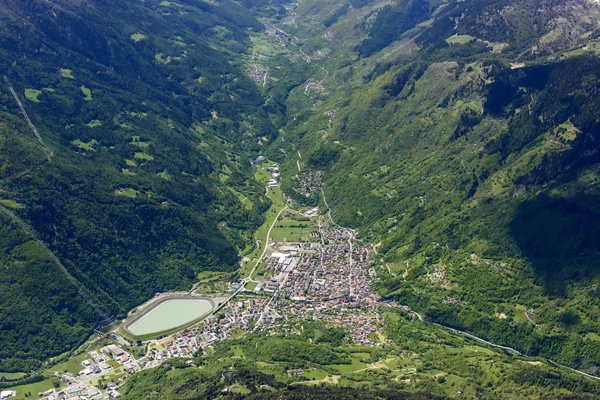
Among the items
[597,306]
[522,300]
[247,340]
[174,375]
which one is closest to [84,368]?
[174,375]

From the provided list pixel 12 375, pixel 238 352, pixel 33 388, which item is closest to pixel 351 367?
pixel 238 352

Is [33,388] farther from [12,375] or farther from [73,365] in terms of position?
[73,365]

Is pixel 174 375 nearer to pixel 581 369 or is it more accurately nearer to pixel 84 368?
pixel 84 368

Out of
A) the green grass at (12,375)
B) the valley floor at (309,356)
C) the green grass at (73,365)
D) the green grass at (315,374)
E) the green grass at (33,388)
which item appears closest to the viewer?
the green grass at (33,388)

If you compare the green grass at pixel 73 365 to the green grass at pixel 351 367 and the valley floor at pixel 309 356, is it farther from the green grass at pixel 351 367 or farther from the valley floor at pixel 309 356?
the green grass at pixel 351 367

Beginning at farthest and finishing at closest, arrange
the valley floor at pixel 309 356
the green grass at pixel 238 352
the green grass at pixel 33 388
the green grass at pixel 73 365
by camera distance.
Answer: the green grass at pixel 238 352 < the green grass at pixel 73 365 < the valley floor at pixel 309 356 < the green grass at pixel 33 388

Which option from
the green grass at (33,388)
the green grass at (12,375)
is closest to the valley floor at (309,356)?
the green grass at (33,388)

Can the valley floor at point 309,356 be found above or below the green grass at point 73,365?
above

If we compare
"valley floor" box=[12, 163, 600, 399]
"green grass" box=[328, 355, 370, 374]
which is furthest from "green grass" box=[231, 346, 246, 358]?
"green grass" box=[328, 355, 370, 374]

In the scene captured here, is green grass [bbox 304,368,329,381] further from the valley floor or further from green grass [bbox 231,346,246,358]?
green grass [bbox 231,346,246,358]

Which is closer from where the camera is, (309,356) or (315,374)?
(315,374)

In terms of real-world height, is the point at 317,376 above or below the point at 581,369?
below
